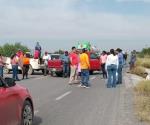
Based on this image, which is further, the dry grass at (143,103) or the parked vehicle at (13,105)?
the dry grass at (143,103)

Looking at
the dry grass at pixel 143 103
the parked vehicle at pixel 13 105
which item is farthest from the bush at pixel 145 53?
the parked vehicle at pixel 13 105

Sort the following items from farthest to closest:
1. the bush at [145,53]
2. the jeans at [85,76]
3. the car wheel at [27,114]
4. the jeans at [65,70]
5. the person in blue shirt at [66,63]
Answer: the bush at [145,53], the jeans at [65,70], the person in blue shirt at [66,63], the jeans at [85,76], the car wheel at [27,114]

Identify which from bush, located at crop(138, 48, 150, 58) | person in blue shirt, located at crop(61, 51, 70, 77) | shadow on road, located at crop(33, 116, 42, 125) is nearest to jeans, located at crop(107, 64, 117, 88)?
person in blue shirt, located at crop(61, 51, 70, 77)

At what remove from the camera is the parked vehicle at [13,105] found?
838 cm

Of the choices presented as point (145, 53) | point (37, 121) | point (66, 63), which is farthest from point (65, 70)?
point (145, 53)

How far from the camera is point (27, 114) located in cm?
978

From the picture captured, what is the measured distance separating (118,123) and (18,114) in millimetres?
2903

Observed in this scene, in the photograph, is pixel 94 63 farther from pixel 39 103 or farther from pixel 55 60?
pixel 39 103

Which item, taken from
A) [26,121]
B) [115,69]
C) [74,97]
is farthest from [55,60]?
[26,121]

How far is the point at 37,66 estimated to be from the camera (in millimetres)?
33375

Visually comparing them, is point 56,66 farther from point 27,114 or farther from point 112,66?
point 27,114

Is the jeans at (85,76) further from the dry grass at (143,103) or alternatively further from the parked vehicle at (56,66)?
the parked vehicle at (56,66)

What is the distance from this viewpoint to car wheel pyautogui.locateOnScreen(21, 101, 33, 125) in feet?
31.2

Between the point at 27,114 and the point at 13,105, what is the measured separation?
3.21ft
